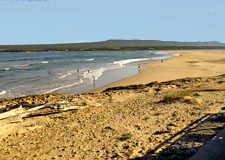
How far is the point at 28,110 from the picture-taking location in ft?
29.7

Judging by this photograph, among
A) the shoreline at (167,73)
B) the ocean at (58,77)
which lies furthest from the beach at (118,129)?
the ocean at (58,77)

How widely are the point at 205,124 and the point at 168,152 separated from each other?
244 centimetres

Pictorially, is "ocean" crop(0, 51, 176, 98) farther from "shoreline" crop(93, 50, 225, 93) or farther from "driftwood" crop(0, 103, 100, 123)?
"driftwood" crop(0, 103, 100, 123)

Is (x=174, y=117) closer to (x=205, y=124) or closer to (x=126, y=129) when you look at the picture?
(x=205, y=124)

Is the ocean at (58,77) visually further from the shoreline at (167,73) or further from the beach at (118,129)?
the beach at (118,129)

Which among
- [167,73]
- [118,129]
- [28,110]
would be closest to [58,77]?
[167,73]

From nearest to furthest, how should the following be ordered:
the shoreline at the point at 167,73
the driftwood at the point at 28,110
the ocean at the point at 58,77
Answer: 1. the driftwood at the point at 28,110
2. the ocean at the point at 58,77
3. the shoreline at the point at 167,73

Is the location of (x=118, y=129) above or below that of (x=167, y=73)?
below

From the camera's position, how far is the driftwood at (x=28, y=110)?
8.17 metres

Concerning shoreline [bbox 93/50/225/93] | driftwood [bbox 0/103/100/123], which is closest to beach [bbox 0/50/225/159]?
driftwood [bbox 0/103/100/123]

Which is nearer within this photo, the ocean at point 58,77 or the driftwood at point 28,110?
the driftwood at point 28,110

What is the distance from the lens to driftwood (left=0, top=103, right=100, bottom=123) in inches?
322

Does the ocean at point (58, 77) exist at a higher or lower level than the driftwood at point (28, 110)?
lower

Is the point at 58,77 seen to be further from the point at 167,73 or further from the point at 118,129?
the point at 118,129
